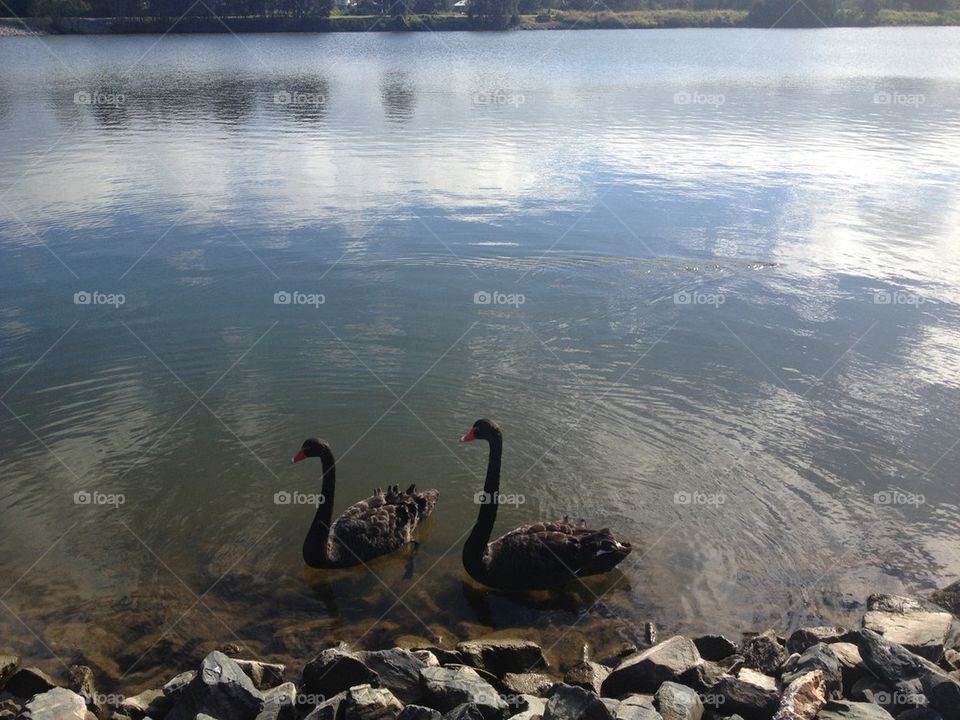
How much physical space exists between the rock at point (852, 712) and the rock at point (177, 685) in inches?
163

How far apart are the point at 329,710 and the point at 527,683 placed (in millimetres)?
1455

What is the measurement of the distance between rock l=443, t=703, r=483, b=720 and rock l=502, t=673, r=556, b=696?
2.19 ft

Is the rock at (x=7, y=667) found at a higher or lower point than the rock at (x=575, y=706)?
lower

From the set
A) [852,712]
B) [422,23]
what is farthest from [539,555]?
[422,23]

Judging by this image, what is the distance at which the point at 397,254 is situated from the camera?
49.0 ft

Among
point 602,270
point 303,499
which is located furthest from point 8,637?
point 602,270

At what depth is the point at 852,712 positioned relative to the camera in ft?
17.2

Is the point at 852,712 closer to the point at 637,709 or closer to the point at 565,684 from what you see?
the point at 637,709

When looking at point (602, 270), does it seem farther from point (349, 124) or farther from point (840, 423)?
point (349, 124)

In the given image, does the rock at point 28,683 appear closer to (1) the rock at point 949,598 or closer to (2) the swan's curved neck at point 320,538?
(2) the swan's curved neck at point 320,538

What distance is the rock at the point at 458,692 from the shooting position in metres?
5.41

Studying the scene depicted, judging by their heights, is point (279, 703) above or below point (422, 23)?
below

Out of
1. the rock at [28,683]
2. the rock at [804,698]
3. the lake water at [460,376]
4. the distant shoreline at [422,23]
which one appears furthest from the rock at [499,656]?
the distant shoreline at [422,23]

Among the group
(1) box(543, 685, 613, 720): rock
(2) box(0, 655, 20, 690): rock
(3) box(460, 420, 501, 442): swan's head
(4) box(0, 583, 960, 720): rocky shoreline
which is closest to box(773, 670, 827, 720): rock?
(4) box(0, 583, 960, 720): rocky shoreline
